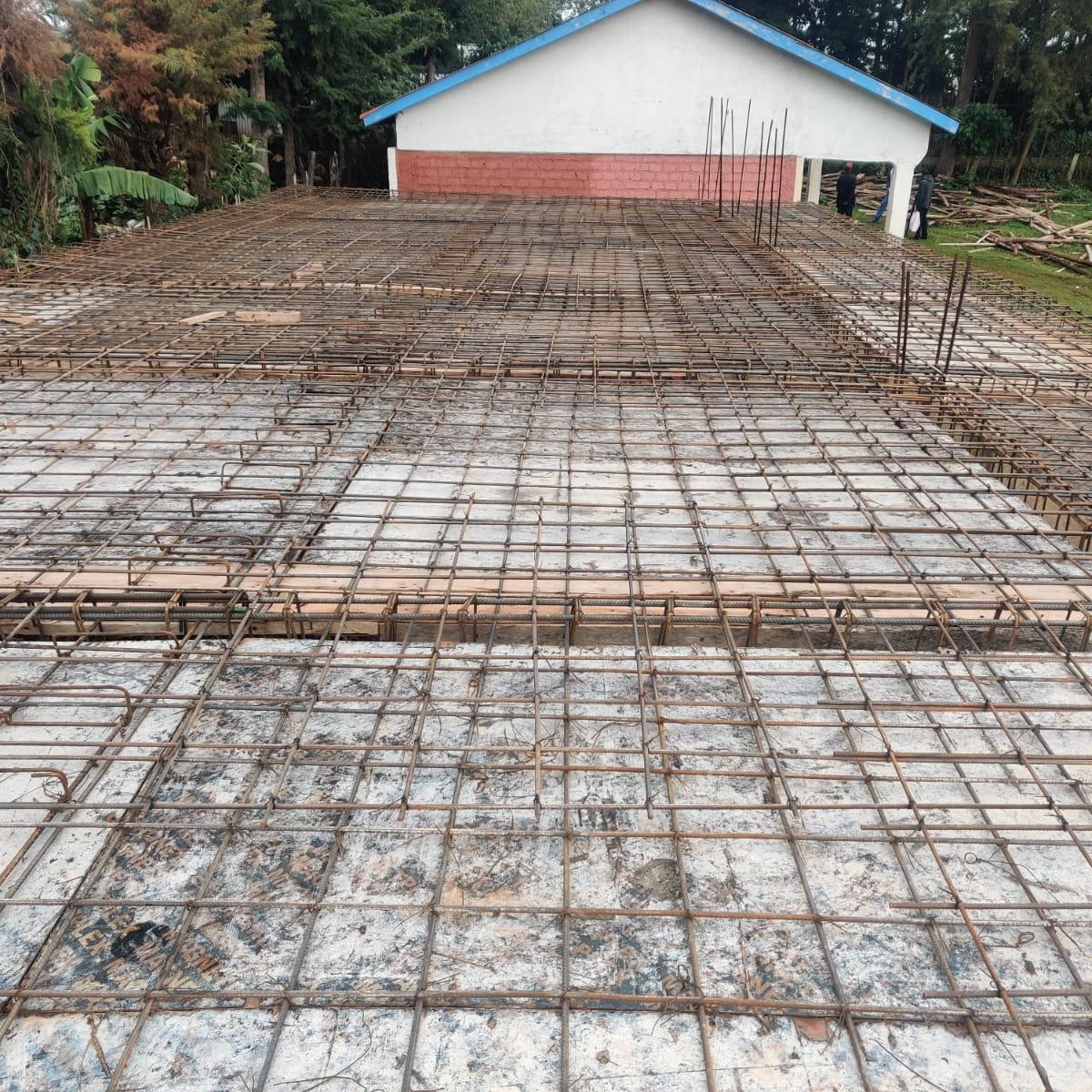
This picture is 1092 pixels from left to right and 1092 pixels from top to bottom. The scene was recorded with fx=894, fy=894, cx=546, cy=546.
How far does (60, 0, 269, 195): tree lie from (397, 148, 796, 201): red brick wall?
2413mm

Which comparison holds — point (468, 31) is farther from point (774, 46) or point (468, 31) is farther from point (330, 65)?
→ point (774, 46)

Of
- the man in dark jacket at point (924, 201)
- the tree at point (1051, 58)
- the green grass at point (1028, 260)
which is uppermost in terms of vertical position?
the tree at point (1051, 58)

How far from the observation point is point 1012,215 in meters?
14.7

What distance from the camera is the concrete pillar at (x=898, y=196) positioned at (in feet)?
37.9

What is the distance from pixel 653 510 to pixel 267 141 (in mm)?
13952

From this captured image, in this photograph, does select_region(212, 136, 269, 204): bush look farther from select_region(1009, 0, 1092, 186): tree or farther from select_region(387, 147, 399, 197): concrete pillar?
select_region(1009, 0, 1092, 186): tree

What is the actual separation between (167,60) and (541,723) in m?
9.99

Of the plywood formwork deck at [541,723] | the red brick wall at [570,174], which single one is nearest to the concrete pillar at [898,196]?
the red brick wall at [570,174]

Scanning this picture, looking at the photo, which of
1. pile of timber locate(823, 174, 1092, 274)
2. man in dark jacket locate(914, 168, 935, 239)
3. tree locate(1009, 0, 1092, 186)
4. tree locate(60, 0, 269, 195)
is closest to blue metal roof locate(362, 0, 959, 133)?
man in dark jacket locate(914, 168, 935, 239)

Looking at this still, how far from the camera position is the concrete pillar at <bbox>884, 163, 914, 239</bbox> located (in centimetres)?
1155

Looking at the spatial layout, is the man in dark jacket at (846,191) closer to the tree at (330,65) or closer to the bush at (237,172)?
the tree at (330,65)

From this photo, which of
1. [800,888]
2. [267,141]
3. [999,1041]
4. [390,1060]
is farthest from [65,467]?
[267,141]

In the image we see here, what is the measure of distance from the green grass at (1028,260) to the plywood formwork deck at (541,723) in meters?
6.10

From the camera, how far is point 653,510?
3051 mm
